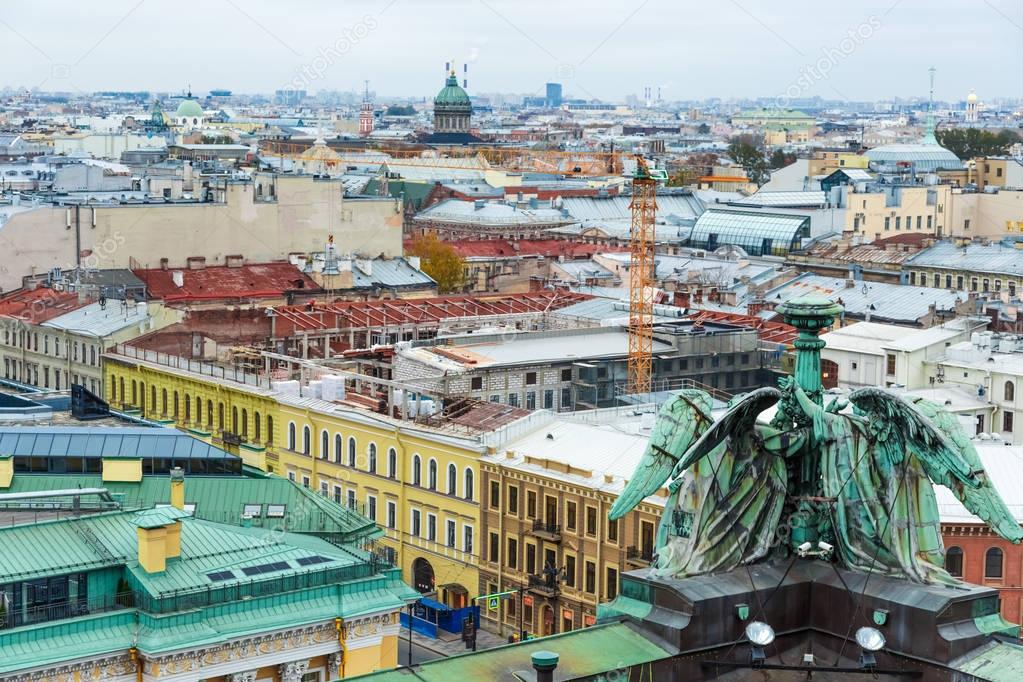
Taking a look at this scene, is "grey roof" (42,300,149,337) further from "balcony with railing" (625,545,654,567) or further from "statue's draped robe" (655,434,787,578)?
"statue's draped robe" (655,434,787,578)

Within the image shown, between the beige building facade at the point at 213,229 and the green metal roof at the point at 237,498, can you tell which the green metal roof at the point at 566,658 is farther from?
the beige building facade at the point at 213,229

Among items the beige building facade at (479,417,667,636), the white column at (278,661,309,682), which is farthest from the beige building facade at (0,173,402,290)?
the white column at (278,661,309,682)

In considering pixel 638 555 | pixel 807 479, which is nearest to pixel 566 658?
pixel 807 479

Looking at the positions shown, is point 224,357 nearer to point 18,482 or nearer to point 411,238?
point 18,482

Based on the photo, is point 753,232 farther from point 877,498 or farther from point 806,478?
point 877,498

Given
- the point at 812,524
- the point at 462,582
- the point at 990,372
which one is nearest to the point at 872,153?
the point at 990,372

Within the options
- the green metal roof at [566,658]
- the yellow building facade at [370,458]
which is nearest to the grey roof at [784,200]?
the yellow building facade at [370,458]
